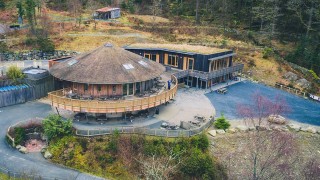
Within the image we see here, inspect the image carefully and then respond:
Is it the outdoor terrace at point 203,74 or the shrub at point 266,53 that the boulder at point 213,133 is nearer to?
the outdoor terrace at point 203,74

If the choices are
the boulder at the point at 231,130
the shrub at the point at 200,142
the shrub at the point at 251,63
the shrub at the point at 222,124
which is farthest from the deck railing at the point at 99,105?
the shrub at the point at 251,63

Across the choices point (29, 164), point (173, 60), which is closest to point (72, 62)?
point (29, 164)

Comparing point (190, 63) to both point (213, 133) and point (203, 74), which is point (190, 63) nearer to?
point (203, 74)

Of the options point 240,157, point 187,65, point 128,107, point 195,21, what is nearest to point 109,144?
point 128,107

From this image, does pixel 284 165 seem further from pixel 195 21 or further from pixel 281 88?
pixel 195 21

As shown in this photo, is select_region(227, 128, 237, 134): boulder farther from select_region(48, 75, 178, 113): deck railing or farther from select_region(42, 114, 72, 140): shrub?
select_region(42, 114, 72, 140): shrub
